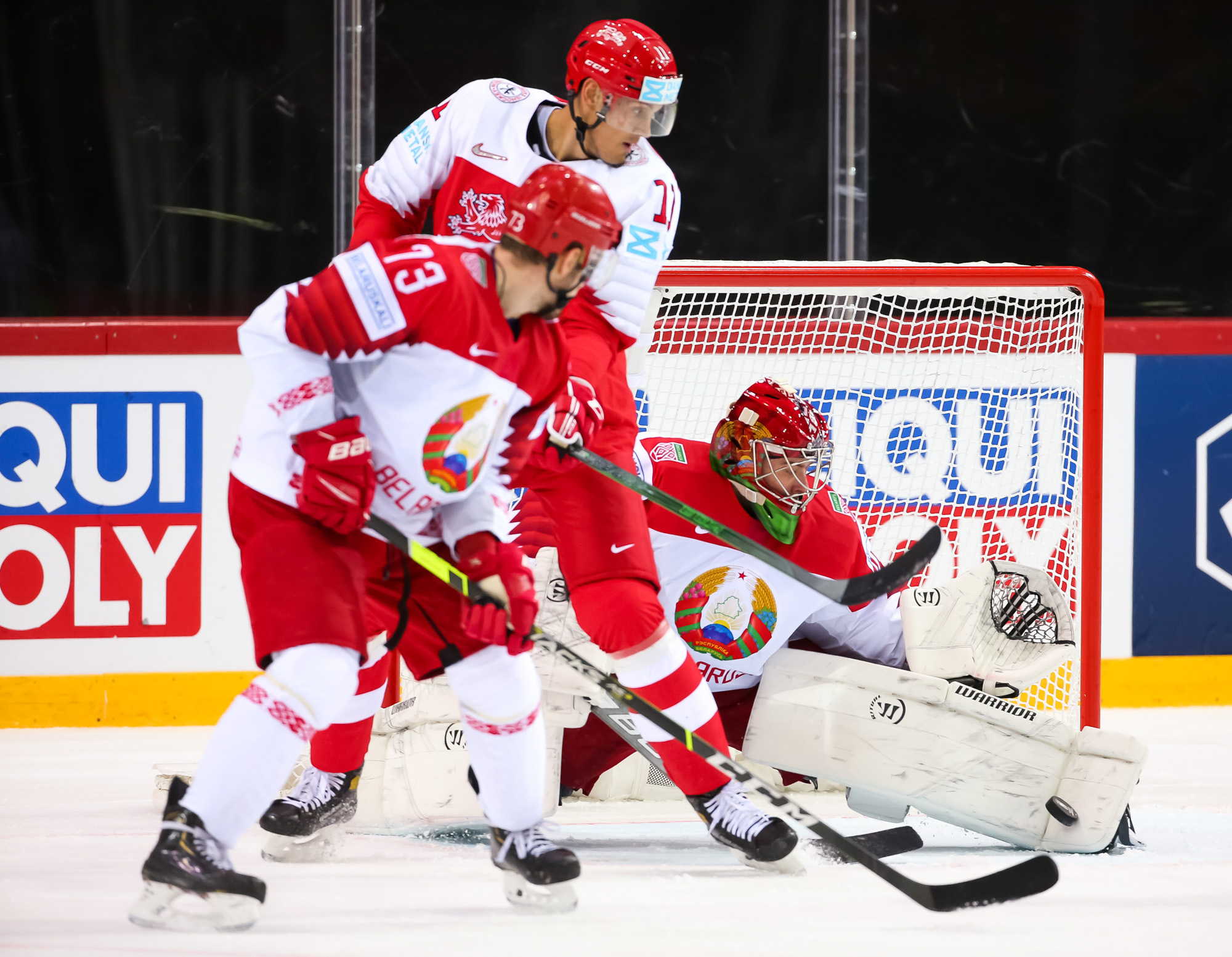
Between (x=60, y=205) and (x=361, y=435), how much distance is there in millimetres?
2999

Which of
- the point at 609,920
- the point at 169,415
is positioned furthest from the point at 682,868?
the point at 169,415

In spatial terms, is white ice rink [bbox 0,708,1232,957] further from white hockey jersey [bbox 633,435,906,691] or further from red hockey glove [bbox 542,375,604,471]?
red hockey glove [bbox 542,375,604,471]

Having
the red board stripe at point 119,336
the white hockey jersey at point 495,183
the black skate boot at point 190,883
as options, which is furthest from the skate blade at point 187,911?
the red board stripe at point 119,336

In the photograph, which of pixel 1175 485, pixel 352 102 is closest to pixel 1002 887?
pixel 1175 485

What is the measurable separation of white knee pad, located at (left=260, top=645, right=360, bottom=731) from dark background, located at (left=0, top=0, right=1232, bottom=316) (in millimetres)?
2855

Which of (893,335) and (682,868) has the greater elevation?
(893,335)

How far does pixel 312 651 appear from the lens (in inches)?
67.3

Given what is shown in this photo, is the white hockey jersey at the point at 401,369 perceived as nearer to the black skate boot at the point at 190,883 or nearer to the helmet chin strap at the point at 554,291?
the helmet chin strap at the point at 554,291

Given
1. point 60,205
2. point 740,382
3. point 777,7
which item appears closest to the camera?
point 740,382

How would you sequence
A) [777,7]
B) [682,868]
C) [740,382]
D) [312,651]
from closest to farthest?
[312,651]
[682,868]
[740,382]
[777,7]

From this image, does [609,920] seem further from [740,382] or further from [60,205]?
[60,205]

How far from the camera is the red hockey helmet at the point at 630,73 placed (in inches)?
86.8

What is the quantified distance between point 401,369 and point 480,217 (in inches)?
24.6

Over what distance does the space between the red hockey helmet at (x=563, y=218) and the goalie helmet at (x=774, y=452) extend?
2.62 ft
